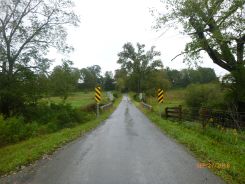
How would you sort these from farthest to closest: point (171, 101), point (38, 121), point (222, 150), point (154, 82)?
1. point (154, 82)
2. point (171, 101)
3. point (38, 121)
4. point (222, 150)

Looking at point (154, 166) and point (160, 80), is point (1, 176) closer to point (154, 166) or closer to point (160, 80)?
point (154, 166)

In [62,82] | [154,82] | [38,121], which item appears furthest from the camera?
[154,82]

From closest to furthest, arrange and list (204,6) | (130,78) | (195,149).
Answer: (195,149)
(204,6)
(130,78)

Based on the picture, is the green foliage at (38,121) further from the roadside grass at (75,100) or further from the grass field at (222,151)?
the grass field at (222,151)

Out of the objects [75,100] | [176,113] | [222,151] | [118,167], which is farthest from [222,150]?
[75,100]

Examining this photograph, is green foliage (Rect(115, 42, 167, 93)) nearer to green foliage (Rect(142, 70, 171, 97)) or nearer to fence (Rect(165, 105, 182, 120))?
green foliage (Rect(142, 70, 171, 97))

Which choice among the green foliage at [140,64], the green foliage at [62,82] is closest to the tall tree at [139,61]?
the green foliage at [140,64]

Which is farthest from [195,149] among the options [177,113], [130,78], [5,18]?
[130,78]

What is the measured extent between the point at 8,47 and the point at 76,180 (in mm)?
18777

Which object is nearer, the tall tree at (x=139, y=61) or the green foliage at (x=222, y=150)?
the green foliage at (x=222, y=150)

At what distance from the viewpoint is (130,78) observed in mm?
100750

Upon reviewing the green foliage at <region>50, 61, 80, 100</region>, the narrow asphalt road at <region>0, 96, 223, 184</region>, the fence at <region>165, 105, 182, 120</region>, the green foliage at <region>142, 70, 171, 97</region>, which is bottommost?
the narrow asphalt road at <region>0, 96, 223, 184</region>

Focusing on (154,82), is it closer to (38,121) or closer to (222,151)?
(38,121)

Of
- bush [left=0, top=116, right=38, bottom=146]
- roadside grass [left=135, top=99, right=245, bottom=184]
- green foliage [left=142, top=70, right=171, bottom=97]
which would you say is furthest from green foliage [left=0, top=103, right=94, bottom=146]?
green foliage [left=142, top=70, right=171, bottom=97]
